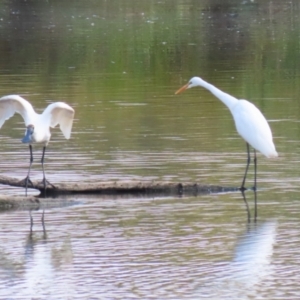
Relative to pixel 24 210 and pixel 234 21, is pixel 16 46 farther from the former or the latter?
pixel 24 210

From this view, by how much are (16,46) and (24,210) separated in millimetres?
29166

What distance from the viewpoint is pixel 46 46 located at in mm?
40125

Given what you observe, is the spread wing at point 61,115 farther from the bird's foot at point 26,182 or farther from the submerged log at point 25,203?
the submerged log at point 25,203

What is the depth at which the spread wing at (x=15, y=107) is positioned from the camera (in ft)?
45.2

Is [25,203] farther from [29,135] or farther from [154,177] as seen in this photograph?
[154,177]

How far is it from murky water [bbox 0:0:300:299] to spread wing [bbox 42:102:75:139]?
0.57m

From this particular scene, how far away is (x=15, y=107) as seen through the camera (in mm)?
14039

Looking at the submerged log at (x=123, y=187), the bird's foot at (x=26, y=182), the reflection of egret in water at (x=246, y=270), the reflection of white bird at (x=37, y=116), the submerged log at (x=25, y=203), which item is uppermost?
the reflection of white bird at (x=37, y=116)

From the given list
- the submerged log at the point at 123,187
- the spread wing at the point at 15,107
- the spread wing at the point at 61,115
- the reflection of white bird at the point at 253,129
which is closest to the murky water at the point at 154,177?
the submerged log at the point at 123,187

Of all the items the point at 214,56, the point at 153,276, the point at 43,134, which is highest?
the point at 214,56

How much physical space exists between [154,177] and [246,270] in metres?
4.49

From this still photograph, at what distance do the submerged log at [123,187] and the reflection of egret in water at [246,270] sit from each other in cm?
174

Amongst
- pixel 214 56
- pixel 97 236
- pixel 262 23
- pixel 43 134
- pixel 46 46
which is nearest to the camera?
pixel 97 236

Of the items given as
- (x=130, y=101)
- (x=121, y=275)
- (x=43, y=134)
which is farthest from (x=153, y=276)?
(x=130, y=101)
